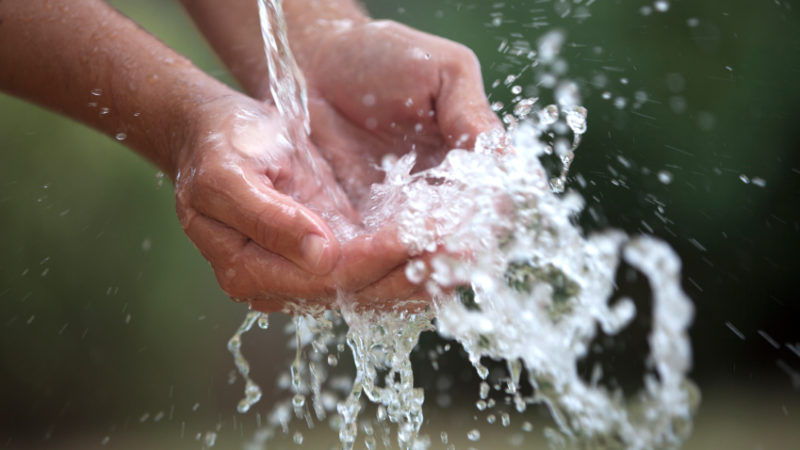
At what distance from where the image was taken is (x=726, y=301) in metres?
2.30

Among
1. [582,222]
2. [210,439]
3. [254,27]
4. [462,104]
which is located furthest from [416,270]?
[210,439]

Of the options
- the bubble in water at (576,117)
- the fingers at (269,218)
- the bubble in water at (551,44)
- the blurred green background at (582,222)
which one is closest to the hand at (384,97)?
the bubble in water at (576,117)

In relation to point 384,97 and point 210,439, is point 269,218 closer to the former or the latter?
point 384,97

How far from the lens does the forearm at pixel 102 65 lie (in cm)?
92

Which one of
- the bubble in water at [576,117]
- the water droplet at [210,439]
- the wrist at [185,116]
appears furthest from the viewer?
the water droplet at [210,439]

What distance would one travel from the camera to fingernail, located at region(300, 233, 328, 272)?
70 cm

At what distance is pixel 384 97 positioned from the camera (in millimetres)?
1007

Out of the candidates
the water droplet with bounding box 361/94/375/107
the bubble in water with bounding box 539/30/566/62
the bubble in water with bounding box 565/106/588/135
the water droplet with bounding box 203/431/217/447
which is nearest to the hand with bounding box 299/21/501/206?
the water droplet with bounding box 361/94/375/107

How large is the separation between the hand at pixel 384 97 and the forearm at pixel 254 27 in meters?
0.03

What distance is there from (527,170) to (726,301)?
1755 millimetres

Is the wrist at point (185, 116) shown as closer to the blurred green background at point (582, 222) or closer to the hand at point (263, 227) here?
the hand at point (263, 227)

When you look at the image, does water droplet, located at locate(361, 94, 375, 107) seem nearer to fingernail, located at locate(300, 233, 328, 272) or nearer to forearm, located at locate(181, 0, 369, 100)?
forearm, located at locate(181, 0, 369, 100)

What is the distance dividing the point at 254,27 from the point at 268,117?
0.35 meters

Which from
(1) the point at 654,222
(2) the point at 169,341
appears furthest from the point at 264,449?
(1) the point at 654,222
